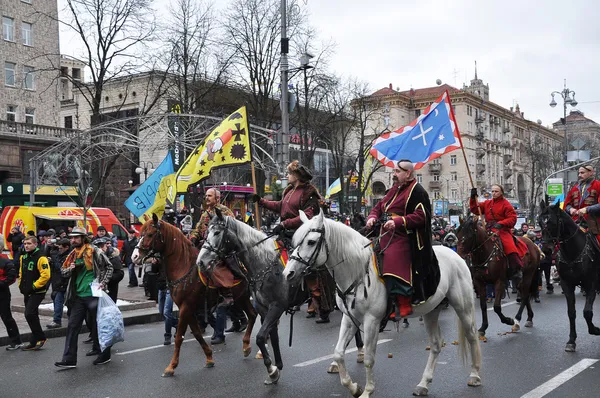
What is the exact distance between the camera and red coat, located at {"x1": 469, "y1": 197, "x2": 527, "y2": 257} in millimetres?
11898

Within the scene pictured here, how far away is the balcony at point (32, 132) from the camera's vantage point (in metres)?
38.5

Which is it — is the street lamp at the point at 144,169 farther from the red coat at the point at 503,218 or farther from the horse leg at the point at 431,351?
the horse leg at the point at 431,351

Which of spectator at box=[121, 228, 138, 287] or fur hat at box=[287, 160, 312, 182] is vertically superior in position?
fur hat at box=[287, 160, 312, 182]

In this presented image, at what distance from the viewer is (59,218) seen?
84.0ft

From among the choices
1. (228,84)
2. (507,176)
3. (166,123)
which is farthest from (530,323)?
(507,176)

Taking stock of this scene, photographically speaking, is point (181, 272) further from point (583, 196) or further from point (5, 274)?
point (583, 196)

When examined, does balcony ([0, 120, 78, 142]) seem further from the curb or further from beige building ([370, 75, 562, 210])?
beige building ([370, 75, 562, 210])

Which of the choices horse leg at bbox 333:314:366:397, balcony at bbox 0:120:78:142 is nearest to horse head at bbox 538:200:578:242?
horse leg at bbox 333:314:366:397

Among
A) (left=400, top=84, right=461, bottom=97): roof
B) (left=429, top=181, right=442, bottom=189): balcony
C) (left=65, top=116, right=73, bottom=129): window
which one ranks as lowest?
(left=429, top=181, right=442, bottom=189): balcony

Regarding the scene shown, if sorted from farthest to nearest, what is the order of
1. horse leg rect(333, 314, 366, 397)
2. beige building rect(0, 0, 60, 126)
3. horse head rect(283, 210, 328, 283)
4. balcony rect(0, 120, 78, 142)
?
beige building rect(0, 0, 60, 126) → balcony rect(0, 120, 78, 142) → horse leg rect(333, 314, 366, 397) → horse head rect(283, 210, 328, 283)

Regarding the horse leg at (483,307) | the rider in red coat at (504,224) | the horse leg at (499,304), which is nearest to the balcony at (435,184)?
the rider in red coat at (504,224)

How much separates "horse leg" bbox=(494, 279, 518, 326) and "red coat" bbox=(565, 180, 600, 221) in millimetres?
1759

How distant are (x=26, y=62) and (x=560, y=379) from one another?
4192cm

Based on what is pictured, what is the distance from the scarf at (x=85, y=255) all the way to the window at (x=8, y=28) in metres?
37.0
